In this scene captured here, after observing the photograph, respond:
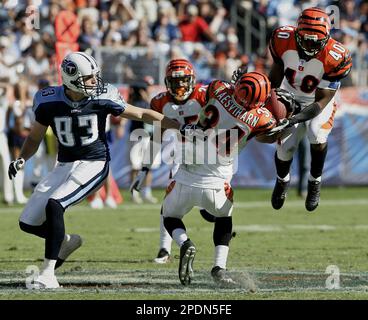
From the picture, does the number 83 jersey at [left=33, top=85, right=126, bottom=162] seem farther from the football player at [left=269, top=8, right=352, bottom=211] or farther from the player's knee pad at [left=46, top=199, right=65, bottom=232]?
the football player at [left=269, top=8, right=352, bottom=211]

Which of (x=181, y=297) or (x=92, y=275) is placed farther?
(x=92, y=275)

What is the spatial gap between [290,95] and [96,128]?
1881 millimetres

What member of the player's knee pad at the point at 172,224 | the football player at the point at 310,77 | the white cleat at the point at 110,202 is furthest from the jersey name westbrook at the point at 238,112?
the white cleat at the point at 110,202

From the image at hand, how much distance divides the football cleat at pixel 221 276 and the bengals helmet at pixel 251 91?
128cm

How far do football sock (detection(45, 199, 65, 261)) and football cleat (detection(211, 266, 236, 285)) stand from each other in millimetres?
1212

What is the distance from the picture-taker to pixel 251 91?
285 inches

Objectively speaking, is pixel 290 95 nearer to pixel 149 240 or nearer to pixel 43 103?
pixel 43 103

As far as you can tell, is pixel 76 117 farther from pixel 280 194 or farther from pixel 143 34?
pixel 143 34

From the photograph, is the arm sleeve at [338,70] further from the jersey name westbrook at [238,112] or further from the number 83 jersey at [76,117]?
the number 83 jersey at [76,117]

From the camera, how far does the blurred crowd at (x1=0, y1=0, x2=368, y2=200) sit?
618 inches

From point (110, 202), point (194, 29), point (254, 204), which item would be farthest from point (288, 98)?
point (194, 29)
